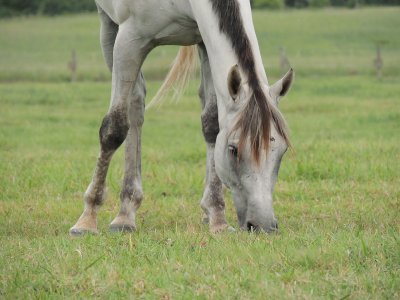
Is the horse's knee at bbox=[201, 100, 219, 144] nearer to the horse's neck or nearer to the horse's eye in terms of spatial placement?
the horse's neck

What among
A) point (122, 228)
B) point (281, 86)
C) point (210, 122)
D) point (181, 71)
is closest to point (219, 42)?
point (281, 86)

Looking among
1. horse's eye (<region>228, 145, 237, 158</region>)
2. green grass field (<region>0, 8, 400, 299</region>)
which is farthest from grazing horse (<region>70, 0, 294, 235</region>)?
green grass field (<region>0, 8, 400, 299</region>)

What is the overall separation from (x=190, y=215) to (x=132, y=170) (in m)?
0.62

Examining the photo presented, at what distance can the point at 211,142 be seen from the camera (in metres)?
6.72

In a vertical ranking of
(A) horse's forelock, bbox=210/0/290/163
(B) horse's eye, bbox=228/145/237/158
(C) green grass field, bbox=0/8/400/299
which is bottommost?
(C) green grass field, bbox=0/8/400/299

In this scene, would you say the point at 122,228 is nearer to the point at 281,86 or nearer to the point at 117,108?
the point at 117,108

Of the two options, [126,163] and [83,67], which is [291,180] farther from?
[83,67]

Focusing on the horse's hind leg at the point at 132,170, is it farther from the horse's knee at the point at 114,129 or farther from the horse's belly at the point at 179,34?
the horse's belly at the point at 179,34

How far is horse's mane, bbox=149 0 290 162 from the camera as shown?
207 inches

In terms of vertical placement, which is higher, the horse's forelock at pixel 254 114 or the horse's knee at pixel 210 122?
the horse's forelock at pixel 254 114

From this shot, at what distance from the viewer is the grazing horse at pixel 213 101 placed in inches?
209

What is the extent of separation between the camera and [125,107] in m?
6.89

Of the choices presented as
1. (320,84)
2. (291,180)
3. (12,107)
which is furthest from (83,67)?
(291,180)

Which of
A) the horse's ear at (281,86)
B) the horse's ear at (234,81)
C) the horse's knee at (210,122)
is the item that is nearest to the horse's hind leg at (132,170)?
the horse's knee at (210,122)
